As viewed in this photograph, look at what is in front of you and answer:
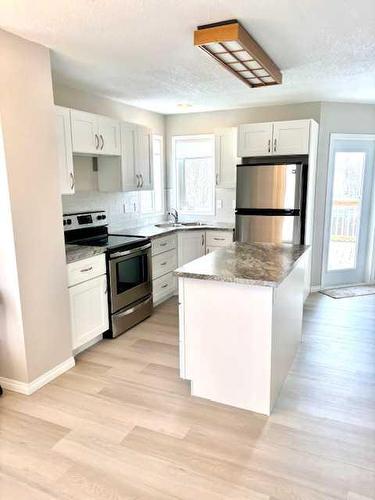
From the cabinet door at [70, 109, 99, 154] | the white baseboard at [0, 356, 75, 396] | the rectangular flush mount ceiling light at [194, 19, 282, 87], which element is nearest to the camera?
the rectangular flush mount ceiling light at [194, 19, 282, 87]

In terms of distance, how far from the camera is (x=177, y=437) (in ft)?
7.36

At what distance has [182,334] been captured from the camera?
2.65 metres

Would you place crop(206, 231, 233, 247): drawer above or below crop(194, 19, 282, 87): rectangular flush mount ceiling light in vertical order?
below

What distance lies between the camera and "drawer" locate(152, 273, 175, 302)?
4.46 metres

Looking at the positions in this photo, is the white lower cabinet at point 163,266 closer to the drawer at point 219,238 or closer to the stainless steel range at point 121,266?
the stainless steel range at point 121,266

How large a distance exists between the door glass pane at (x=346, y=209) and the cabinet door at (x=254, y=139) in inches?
48.9

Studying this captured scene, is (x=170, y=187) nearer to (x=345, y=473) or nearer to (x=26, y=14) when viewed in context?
(x=26, y=14)

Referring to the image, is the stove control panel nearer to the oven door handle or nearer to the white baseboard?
the oven door handle

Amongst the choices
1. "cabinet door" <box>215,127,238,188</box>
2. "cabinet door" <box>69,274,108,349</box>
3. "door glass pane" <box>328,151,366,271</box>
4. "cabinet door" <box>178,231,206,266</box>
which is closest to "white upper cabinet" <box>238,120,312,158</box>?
"cabinet door" <box>215,127,238,188</box>

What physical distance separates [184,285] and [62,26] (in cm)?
182

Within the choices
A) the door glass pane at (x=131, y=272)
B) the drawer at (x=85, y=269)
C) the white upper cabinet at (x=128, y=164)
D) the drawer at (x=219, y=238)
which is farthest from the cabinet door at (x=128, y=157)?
the drawer at (x=219, y=238)

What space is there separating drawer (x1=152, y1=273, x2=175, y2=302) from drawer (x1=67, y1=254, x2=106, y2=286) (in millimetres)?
1122

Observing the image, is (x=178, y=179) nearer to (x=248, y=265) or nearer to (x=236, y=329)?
(x=248, y=265)

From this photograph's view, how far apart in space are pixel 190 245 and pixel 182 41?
2.75m
